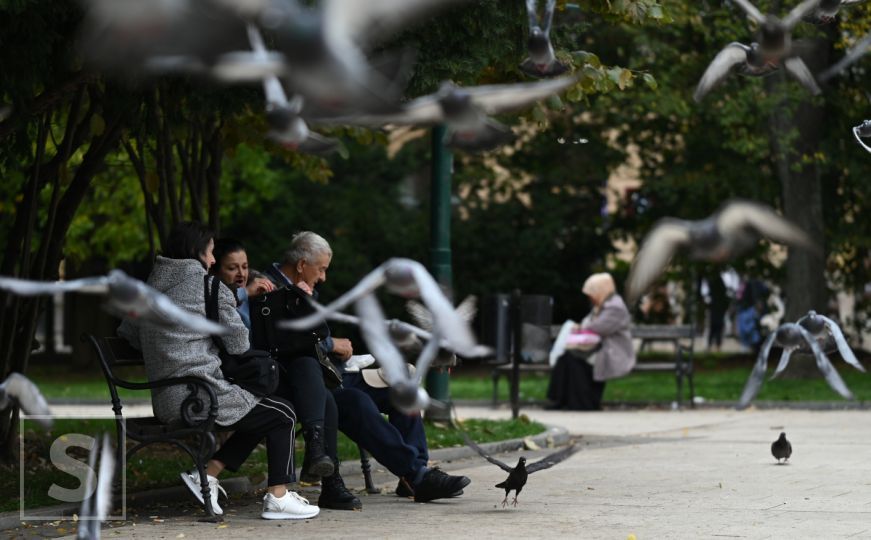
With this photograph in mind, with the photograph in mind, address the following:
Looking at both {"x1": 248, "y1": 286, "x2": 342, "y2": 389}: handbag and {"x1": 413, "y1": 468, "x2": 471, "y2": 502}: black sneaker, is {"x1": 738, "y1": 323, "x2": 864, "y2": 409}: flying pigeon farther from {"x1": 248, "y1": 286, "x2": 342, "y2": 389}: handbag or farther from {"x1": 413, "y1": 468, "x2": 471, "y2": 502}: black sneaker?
{"x1": 248, "y1": 286, "x2": 342, "y2": 389}: handbag

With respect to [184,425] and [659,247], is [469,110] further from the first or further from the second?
[184,425]

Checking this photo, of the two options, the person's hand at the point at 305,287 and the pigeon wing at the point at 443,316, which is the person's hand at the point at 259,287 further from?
the pigeon wing at the point at 443,316

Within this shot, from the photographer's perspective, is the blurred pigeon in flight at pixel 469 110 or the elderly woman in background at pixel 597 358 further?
the elderly woman in background at pixel 597 358

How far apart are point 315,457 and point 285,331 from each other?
812 mm

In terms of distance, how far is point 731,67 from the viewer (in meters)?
7.13

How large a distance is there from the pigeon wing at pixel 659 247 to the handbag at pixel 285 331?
9.37 ft

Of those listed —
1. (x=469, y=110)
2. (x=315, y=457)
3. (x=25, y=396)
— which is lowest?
(x=315, y=457)

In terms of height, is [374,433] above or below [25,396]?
below

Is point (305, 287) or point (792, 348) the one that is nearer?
point (792, 348)

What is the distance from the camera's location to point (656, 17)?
34.7ft

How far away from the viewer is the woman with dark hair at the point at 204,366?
28.3ft

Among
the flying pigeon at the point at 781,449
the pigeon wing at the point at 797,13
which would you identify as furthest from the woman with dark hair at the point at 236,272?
the flying pigeon at the point at 781,449

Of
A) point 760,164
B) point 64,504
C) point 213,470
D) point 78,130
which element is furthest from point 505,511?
point 760,164

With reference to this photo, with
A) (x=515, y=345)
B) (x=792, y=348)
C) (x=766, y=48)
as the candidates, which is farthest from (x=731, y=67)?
(x=515, y=345)
